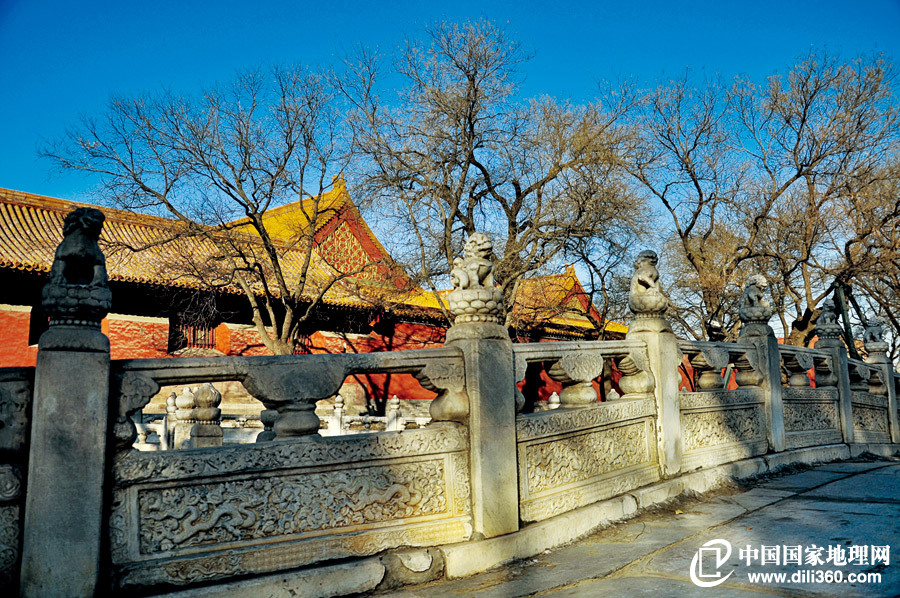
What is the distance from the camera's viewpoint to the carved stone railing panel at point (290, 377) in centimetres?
303

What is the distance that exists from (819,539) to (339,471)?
2671 mm

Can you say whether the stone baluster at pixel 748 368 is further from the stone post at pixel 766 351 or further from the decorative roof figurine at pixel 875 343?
the decorative roof figurine at pixel 875 343

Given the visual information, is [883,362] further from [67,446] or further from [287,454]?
[67,446]

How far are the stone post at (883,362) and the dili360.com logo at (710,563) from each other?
6843 millimetres

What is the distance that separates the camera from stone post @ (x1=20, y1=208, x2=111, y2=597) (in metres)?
2.73

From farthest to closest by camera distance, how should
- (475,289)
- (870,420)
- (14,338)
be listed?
(14,338) → (870,420) → (475,289)

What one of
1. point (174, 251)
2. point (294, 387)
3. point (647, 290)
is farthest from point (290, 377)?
point (174, 251)

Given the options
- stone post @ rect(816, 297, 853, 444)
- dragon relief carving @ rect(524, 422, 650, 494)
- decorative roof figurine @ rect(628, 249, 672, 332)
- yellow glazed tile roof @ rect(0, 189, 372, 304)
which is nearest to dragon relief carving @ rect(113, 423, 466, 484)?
dragon relief carving @ rect(524, 422, 650, 494)

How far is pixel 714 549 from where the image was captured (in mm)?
3723

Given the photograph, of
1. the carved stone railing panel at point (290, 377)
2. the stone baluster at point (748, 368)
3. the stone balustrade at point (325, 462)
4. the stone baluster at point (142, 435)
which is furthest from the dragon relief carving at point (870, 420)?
the stone baluster at point (142, 435)

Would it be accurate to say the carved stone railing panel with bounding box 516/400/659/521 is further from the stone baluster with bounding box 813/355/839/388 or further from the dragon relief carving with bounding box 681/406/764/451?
the stone baluster with bounding box 813/355/839/388

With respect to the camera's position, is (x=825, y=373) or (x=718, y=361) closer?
(x=718, y=361)

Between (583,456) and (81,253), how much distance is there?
3.20 metres

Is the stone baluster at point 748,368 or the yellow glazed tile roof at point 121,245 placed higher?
the yellow glazed tile roof at point 121,245
